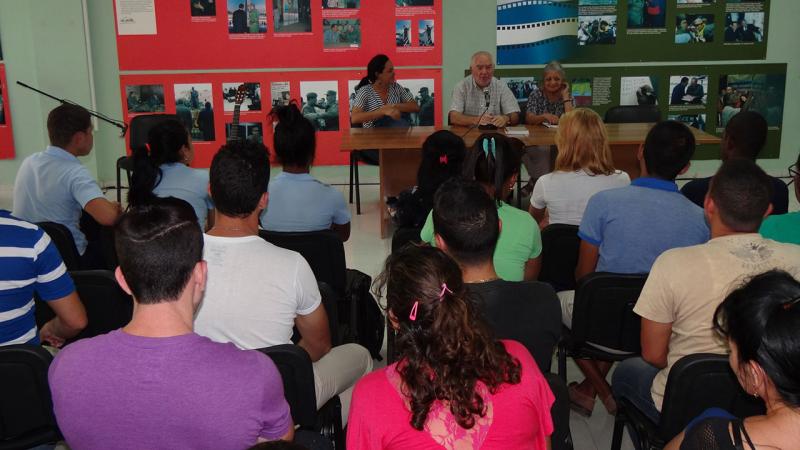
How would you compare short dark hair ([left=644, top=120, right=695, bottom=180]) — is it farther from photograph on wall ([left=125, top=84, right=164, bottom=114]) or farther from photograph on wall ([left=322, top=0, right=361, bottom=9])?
photograph on wall ([left=125, top=84, right=164, bottom=114])

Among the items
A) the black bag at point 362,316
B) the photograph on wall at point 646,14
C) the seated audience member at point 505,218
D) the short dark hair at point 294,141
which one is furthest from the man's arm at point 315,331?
the photograph on wall at point 646,14

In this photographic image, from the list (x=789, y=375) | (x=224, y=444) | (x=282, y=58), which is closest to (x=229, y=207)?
(x=224, y=444)

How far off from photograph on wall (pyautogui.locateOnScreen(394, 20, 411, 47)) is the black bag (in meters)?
4.27

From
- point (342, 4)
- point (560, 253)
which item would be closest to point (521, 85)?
point (342, 4)

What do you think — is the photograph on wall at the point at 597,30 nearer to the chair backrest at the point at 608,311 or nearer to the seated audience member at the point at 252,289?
the chair backrest at the point at 608,311

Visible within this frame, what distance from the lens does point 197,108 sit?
7.57 meters

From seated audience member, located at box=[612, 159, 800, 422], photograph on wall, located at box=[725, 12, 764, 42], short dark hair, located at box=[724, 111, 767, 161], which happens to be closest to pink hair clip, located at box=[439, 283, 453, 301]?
seated audience member, located at box=[612, 159, 800, 422]

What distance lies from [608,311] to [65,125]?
2724 millimetres

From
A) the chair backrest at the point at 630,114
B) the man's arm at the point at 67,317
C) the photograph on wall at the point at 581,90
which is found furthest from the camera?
the photograph on wall at the point at 581,90

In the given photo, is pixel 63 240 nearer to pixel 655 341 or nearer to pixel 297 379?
pixel 297 379

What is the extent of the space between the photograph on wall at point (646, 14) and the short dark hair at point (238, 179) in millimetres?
5806

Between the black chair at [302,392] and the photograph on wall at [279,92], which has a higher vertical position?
the photograph on wall at [279,92]

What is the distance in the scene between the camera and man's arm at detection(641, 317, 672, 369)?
229cm

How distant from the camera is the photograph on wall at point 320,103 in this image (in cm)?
752
